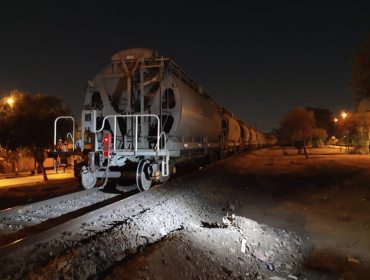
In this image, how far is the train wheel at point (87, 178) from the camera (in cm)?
905

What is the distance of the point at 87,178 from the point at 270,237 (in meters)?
5.75

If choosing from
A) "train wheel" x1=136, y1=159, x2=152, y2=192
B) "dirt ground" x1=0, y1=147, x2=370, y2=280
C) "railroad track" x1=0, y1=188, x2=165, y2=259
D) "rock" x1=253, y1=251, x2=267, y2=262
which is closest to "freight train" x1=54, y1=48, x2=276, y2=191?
"train wheel" x1=136, y1=159, x2=152, y2=192

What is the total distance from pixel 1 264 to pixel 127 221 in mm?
2613

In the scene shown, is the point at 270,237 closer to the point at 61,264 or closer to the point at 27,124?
the point at 61,264

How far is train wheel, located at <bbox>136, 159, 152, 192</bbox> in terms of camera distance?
30.5 feet

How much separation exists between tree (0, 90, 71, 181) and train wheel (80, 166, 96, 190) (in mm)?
11083

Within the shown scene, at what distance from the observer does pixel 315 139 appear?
69.9 m

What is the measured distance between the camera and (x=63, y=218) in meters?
6.82

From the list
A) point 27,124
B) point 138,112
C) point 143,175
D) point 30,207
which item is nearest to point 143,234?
point 30,207

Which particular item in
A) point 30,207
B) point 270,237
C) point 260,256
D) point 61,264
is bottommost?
point 260,256

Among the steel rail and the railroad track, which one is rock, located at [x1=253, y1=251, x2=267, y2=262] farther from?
the steel rail

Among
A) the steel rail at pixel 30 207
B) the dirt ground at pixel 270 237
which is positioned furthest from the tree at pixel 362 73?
the steel rail at pixel 30 207

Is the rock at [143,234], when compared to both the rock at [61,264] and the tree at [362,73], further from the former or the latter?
the tree at [362,73]

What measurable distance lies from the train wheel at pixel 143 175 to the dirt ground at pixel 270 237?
136 cm
